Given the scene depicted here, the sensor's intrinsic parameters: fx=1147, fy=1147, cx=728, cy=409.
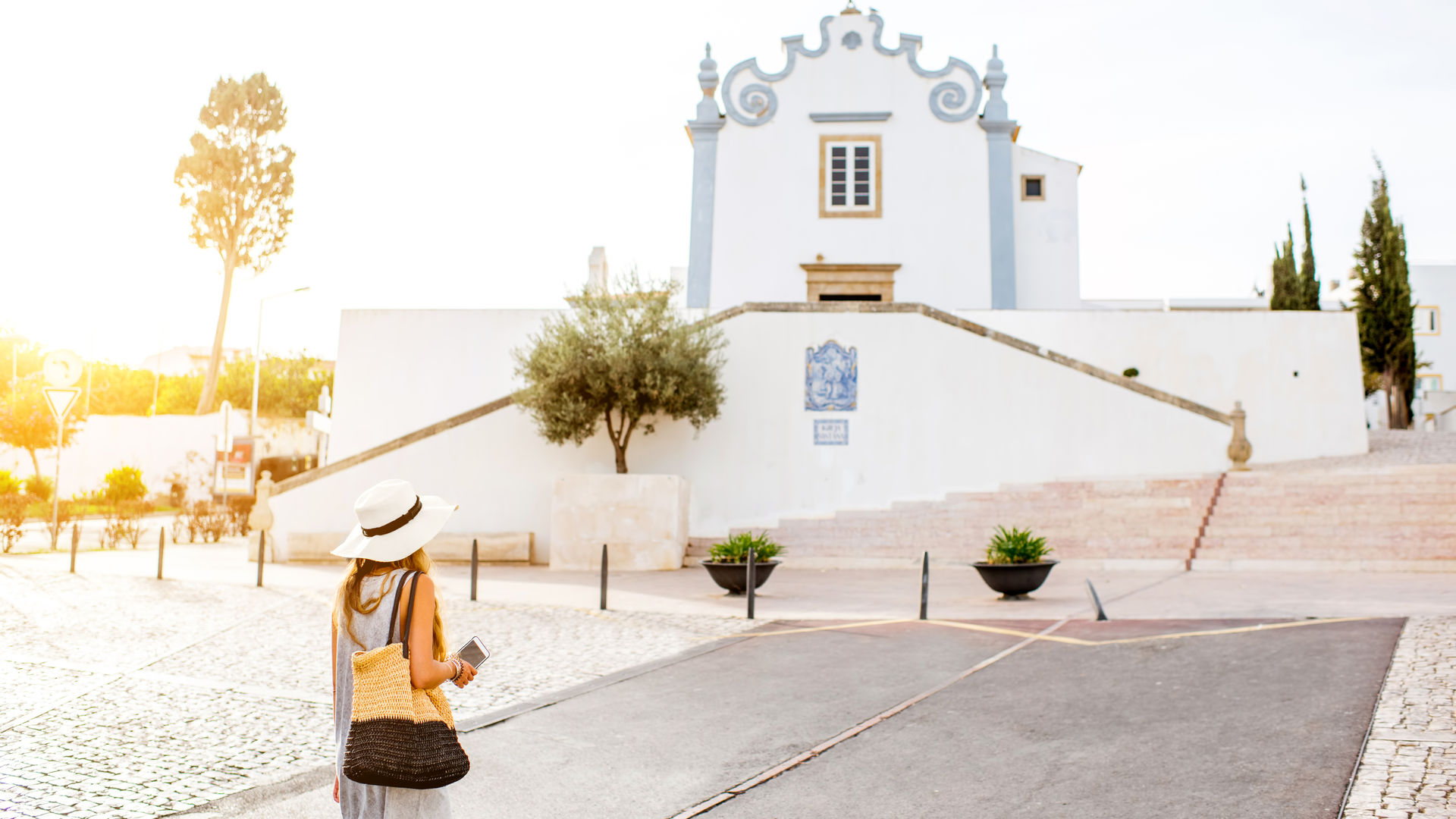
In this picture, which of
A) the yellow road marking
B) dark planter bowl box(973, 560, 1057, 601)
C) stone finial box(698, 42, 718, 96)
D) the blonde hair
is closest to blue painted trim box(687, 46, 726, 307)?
stone finial box(698, 42, 718, 96)

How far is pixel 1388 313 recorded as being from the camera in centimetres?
3347

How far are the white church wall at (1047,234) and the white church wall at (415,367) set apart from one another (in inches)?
454

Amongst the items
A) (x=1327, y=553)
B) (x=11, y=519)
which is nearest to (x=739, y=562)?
(x=1327, y=553)

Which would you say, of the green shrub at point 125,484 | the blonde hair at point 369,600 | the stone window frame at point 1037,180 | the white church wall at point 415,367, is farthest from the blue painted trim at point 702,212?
the blonde hair at point 369,600

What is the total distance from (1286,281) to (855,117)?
61.3 feet

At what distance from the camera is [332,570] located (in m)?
18.5

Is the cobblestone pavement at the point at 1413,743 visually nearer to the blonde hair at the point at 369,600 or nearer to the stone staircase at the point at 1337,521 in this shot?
the blonde hair at the point at 369,600

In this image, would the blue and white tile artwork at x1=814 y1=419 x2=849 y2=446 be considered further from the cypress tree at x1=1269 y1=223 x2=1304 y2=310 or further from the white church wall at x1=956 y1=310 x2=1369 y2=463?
the cypress tree at x1=1269 y1=223 x2=1304 y2=310

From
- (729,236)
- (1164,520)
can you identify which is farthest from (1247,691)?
(729,236)

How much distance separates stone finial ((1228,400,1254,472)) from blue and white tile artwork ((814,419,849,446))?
6598 mm

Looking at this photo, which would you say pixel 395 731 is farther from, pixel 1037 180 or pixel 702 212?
pixel 1037 180

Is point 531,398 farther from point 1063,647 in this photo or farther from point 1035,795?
point 1035,795

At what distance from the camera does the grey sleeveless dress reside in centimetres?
375

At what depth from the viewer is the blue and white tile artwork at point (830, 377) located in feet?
68.6
